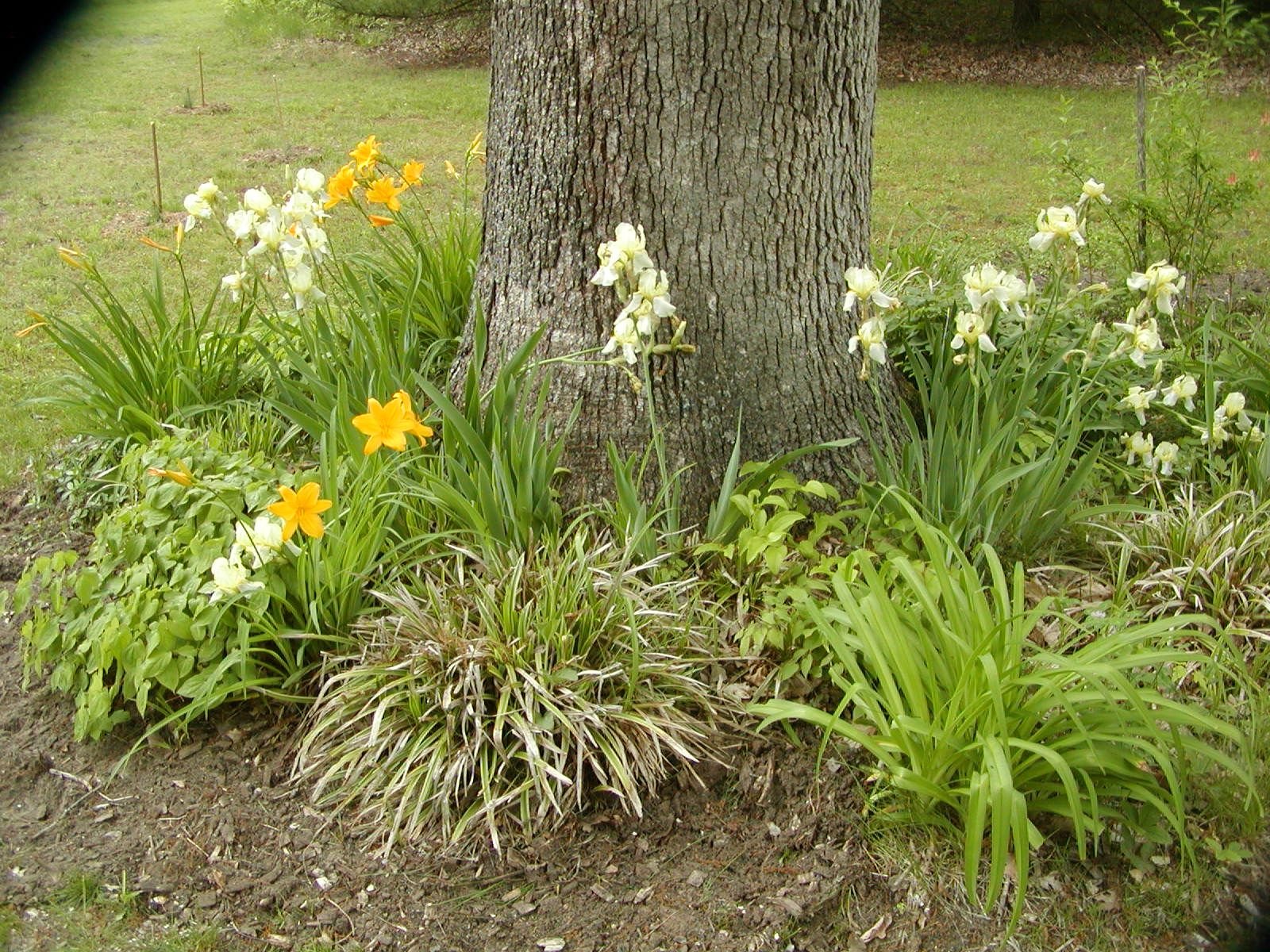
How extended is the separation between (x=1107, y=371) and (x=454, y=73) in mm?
11118

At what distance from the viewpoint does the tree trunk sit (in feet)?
8.98

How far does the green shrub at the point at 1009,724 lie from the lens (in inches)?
79.7

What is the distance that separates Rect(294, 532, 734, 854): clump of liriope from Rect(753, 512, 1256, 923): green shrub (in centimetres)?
33

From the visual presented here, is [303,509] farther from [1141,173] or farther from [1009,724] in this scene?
[1141,173]

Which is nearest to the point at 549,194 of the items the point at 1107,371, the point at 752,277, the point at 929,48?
the point at 752,277

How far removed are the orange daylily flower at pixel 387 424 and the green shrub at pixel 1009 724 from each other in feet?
3.46

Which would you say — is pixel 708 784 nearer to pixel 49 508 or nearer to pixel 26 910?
pixel 26 910

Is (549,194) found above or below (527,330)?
above

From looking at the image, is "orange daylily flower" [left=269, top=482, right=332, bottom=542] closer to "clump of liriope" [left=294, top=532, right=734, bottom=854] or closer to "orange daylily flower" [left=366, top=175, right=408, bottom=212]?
"clump of liriope" [left=294, top=532, right=734, bottom=854]

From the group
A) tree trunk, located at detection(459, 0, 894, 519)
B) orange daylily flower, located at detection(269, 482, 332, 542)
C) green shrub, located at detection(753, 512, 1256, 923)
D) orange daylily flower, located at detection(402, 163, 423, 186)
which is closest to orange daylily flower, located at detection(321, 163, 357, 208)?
orange daylily flower, located at detection(402, 163, 423, 186)

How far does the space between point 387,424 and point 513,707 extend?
736 millimetres

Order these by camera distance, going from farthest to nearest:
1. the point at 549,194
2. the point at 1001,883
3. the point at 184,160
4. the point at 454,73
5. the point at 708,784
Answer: the point at 454,73
the point at 184,160
the point at 549,194
the point at 708,784
the point at 1001,883

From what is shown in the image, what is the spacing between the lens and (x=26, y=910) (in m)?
2.17

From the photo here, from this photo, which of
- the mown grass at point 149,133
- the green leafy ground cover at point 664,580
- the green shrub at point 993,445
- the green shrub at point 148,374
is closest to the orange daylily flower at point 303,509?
the green leafy ground cover at point 664,580
